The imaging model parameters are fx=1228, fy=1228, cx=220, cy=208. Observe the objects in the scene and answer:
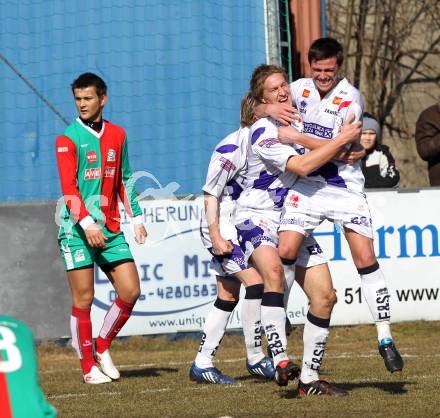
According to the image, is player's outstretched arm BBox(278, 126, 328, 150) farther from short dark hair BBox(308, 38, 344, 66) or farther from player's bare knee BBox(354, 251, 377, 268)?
player's bare knee BBox(354, 251, 377, 268)

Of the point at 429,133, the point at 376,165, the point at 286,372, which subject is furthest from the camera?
the point at 376,165

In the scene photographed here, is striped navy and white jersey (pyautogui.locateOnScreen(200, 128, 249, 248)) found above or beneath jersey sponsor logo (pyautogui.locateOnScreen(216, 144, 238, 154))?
beneath

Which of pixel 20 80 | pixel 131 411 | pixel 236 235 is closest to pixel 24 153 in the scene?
pixel 20 80

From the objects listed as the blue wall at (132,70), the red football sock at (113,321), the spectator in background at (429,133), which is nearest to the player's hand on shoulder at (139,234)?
the red football sock at (113,321)

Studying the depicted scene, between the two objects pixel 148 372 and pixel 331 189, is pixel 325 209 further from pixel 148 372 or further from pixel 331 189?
pixel 148 372

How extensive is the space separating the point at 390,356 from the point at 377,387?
0.83 meters

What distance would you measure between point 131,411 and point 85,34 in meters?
8.32

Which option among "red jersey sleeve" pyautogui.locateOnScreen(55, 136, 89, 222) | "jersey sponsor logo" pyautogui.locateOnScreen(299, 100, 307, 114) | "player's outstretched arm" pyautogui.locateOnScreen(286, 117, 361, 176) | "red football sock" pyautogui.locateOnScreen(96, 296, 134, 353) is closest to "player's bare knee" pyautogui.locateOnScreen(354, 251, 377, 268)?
"player's outstretched arm" pyautogui.locateOnScreen(286, 117, 361, 176)

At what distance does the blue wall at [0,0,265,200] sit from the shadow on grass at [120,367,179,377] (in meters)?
4.71

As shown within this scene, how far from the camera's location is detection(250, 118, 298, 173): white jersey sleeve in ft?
24.6

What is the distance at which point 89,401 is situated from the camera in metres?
7.96

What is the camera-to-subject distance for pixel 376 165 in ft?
44.4

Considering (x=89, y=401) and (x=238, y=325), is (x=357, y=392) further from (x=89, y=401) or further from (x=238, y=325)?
(x=238, y=325)

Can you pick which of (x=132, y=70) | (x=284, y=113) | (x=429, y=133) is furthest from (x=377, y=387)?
(x=132, y=70)
